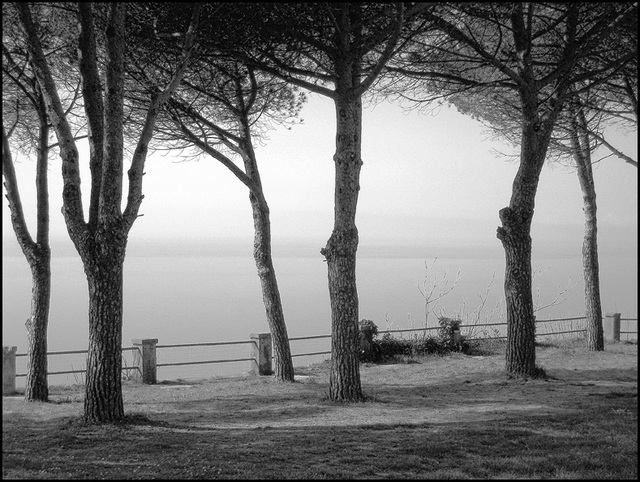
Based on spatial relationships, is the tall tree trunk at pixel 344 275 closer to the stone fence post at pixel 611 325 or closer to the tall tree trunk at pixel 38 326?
the tall tree trunk at pixel 38 326

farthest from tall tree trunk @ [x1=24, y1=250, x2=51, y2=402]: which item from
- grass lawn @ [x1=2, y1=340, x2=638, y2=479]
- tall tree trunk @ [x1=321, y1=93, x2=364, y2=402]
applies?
tall tree trunk @ [x1=321, y1=93, x2=364, y2=402]

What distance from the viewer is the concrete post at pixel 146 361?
12703 mm

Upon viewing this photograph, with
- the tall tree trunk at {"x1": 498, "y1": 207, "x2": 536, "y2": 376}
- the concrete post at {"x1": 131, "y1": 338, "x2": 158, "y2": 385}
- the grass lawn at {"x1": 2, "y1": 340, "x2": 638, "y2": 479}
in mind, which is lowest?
the grass lawn at {"x1": 2, "y1": 340, "x2": 638, "y2": 479}

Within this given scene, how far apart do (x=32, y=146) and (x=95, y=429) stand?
711cm

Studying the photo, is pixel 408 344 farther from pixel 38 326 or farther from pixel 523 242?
pixel 38 326

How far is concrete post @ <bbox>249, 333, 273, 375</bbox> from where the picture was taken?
43.9 ft

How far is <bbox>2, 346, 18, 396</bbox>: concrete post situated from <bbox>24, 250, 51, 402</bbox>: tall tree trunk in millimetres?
1334

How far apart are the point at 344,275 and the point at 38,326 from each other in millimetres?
4882

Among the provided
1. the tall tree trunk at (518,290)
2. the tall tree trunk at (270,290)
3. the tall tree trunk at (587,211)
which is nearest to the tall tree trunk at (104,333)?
the tall tree trunk at (270,290)

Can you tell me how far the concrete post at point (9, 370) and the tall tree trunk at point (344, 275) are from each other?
19.2 ft

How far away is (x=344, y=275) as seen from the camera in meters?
9.51

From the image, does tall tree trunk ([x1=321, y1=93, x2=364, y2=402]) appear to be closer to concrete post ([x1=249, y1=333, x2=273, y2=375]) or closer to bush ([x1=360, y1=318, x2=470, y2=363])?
concrete post ([x1=249, y1=333, x2=273, y2=375])

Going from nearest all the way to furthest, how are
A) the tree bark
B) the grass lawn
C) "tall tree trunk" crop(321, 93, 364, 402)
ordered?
the grass lawn < "tall tree trunk" crop(321, 93, 364, 402) < the tree bark

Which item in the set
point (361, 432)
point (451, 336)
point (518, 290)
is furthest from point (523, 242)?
point (361, 432)
